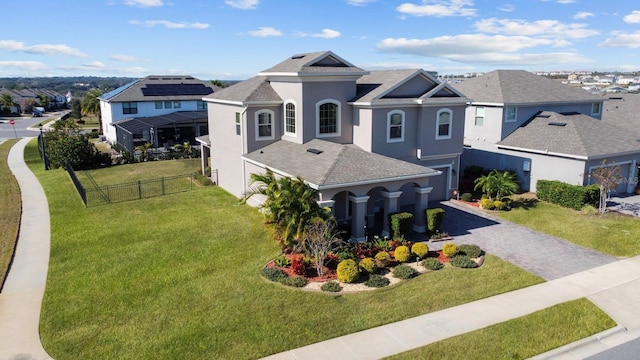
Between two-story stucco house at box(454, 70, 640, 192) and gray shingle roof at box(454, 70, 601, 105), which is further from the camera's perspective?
gray shingle roof at box(454, 70, 601, 105)

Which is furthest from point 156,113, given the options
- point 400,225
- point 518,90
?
point 400,225

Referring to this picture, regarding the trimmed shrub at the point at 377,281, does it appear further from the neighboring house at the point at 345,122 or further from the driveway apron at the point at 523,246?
the neighboring house at the point at 345,122

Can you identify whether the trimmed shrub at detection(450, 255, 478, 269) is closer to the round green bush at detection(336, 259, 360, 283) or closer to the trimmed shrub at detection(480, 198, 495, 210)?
the round green bush at detection(336, 259, 360, 283)

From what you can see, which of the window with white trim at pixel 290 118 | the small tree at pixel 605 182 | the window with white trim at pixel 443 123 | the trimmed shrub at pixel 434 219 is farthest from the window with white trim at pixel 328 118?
the small tree at pixel 605 182

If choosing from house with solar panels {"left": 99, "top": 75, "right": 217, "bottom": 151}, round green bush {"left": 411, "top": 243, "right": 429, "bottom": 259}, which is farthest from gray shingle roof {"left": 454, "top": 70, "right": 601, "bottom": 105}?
house with solar panels {"left": 99, "top": 75, "right": 217, "bottom": 151}

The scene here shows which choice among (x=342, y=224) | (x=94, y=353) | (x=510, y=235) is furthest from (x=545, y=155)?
(x=94, y=353)

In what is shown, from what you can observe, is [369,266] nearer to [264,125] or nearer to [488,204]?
[488,204]
